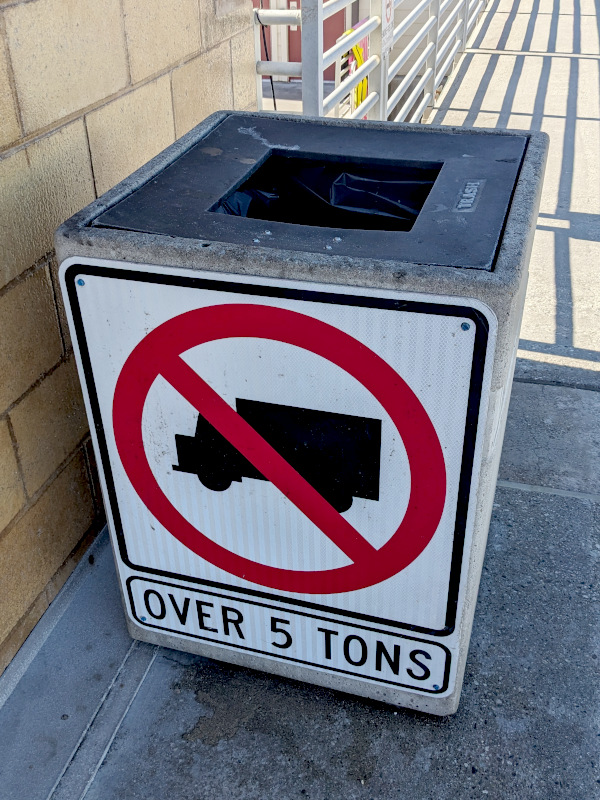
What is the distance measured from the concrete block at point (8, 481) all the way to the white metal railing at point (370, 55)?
2049mm

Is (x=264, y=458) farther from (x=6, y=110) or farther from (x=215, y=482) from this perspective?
(x=6, y=110)

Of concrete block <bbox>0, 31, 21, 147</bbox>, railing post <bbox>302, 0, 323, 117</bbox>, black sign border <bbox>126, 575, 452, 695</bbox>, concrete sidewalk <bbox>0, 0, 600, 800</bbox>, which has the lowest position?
concrete sidewalk <bbox>0, 0, 600, 800</bbox>

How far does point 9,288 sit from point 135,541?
2.04 ft

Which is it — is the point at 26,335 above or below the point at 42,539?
above

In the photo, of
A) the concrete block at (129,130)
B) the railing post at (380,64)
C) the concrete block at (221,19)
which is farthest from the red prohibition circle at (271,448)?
the railing post at (380,64)

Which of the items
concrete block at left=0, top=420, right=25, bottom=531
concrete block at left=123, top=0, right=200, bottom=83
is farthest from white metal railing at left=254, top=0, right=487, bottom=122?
concrete block at left=0, top=420, right=25, bottom=531

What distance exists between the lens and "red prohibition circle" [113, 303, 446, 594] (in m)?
1.33

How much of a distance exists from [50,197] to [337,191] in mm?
673

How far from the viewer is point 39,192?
1.75m

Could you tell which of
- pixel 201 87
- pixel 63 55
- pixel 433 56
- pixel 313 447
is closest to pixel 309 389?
pixel 313 447

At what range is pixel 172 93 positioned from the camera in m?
2.32

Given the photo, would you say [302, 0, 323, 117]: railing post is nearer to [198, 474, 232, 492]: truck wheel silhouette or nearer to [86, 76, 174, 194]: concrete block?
[86, 76, 174, 194]: concrete block

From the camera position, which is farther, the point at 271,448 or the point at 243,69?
the point at 243,69

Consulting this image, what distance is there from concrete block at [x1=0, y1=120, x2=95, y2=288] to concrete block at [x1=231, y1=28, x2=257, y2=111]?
3.57 ft
